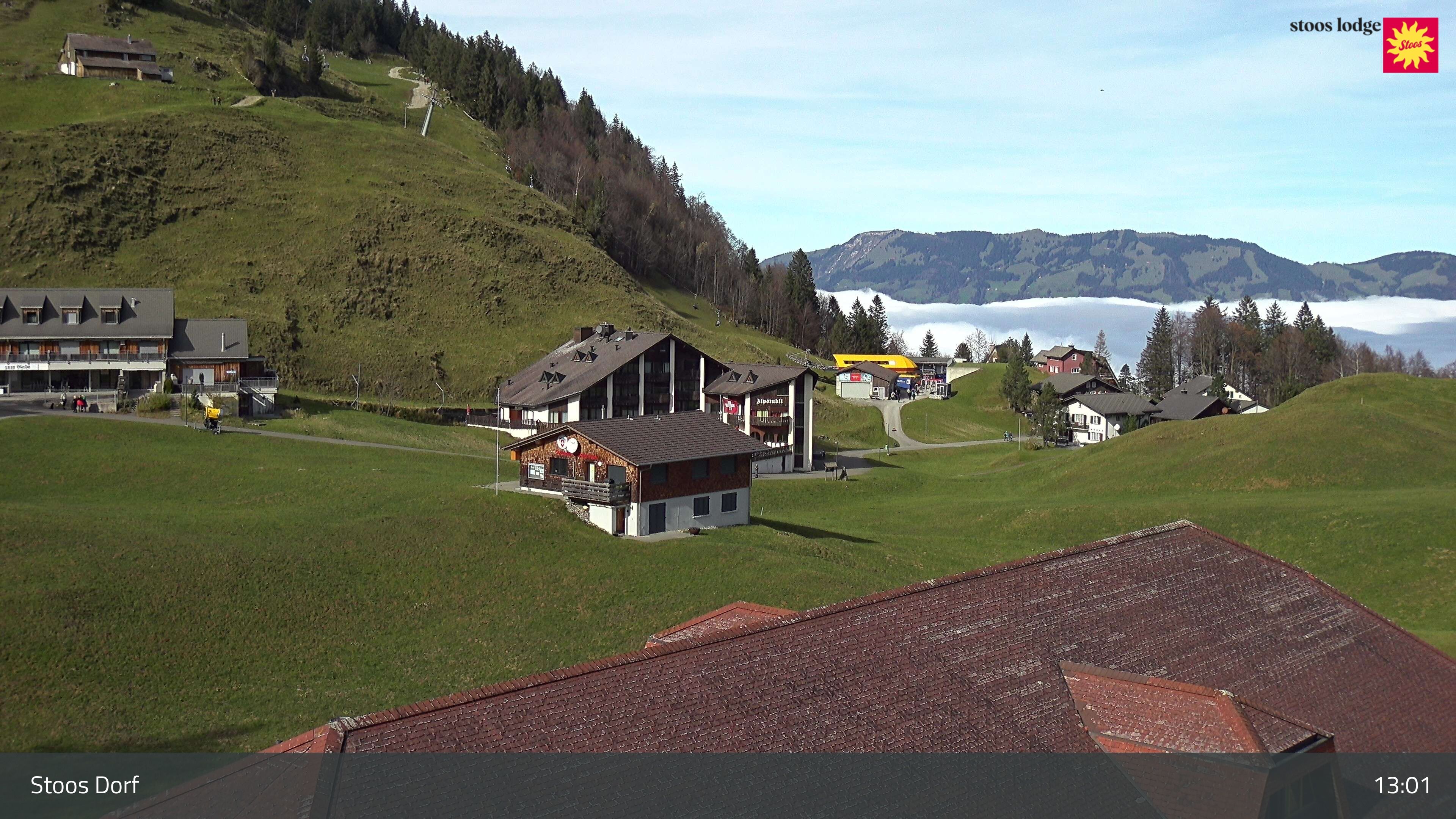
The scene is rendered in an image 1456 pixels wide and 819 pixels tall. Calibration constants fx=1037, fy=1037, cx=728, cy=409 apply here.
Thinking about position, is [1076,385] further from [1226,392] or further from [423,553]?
[423,553]

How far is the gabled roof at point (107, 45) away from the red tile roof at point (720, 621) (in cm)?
17207

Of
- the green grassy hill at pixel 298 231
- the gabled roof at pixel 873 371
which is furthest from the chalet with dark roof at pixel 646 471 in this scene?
the gabled roof at pixel 873 371

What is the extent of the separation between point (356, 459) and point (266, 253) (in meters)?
66.1

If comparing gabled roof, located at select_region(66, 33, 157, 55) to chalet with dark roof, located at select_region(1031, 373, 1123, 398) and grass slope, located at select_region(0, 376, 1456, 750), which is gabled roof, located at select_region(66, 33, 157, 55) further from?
chalet with dark roof, located at select_region(1031, 373, 1123, 398)

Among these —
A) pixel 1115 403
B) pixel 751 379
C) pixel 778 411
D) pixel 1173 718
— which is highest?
pixel 751 379

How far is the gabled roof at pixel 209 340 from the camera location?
83125mm

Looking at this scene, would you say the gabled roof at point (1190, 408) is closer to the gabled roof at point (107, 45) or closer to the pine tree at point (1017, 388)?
the pine tree at point (1017, 388)

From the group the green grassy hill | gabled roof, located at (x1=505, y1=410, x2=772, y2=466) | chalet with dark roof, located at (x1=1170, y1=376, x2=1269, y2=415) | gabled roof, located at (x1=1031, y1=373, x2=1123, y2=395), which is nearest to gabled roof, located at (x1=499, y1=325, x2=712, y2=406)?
the green grassy hill

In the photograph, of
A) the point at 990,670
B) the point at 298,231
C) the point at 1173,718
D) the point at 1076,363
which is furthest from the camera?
the point at 1076,363

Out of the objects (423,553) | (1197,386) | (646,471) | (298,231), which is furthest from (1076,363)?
(423,553)

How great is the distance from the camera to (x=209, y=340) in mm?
85000

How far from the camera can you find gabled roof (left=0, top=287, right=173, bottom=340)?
82.0 m

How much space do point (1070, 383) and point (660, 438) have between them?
346 ft

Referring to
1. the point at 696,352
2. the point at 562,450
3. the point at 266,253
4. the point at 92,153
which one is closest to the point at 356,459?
the point at 562,450
